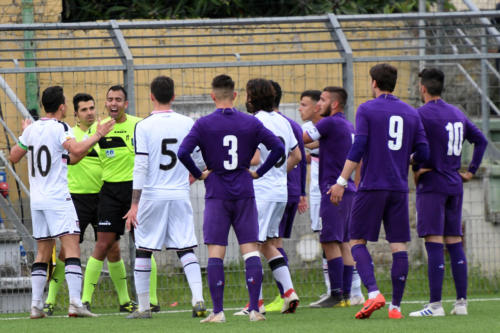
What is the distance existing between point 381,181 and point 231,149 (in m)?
1.22

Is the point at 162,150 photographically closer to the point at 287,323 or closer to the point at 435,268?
the point at 287,323

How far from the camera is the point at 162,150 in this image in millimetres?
8477

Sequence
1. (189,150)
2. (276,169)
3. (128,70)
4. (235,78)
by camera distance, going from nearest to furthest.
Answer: (189,150)
(276,169)
(128,70)
(235,78)

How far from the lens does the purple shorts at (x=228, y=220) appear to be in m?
7.95

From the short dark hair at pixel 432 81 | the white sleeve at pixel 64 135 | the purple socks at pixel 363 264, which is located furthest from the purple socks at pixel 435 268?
the white sleeve at pixel 64 135

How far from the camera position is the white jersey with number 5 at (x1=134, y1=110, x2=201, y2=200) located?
8430 millimetres

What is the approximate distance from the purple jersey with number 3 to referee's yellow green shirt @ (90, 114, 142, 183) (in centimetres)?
288

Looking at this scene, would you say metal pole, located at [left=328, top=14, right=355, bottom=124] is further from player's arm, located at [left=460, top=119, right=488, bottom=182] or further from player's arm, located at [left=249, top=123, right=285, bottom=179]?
player's arm, located at [left=249, top=123, right=285, bottom=179]

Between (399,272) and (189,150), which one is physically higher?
(189,150)

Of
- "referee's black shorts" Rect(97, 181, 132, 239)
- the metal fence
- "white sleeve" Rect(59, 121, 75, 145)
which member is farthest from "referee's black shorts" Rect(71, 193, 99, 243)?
"white sleeve" Rect(59, 121, 75, 145)

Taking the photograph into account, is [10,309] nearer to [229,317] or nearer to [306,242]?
[229,317]

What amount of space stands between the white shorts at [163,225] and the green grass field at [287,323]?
2.16 ft

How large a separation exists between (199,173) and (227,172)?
22cm

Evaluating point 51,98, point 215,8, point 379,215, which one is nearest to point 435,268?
point 379,215
